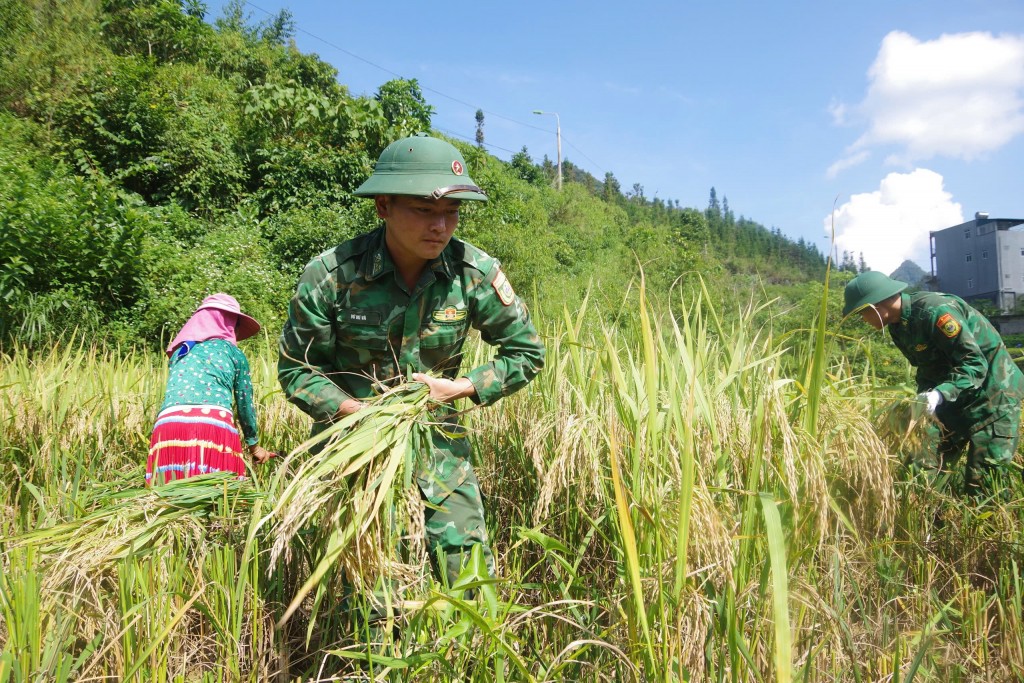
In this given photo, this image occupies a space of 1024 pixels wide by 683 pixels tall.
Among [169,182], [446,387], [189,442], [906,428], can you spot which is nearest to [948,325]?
[906,428]

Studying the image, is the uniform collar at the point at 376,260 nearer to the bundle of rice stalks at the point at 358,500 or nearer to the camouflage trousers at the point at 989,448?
the bundle of rice stalks at the point at 358,500

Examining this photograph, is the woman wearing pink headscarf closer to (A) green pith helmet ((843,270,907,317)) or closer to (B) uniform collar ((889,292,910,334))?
(A) green pith helmet ((843,270,907,317))

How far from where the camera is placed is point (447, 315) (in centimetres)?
236

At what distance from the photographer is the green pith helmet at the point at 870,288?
344 centimetres

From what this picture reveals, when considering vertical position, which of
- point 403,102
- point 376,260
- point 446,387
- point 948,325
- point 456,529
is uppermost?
point 403,102

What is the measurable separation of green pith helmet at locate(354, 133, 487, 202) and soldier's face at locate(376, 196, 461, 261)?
0.18 feet

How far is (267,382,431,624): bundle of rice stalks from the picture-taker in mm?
1559

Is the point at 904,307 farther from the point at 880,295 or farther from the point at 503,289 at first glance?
the point at 503,289

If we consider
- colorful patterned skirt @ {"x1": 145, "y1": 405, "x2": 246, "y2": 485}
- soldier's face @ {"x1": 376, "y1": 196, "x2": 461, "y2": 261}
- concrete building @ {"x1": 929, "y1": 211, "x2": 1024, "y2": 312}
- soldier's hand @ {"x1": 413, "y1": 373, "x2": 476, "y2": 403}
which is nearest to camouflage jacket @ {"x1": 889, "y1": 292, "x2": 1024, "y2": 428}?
concrete building @ {"x1": 929, "y1": 211, "x2": 1024, "y2": 312}

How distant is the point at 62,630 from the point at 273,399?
238 centimetres

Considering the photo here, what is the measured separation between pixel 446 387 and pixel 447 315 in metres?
0.38

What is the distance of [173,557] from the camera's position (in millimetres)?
1788

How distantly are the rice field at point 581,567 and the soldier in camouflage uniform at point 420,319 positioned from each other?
0.25 metres

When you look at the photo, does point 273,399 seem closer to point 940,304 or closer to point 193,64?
point 940,304
